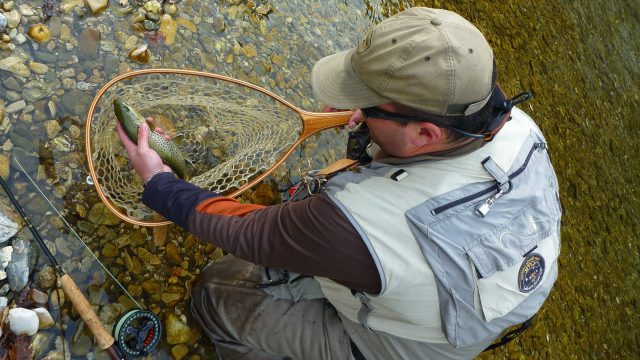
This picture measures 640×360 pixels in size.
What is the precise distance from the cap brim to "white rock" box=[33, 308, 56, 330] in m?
1.89

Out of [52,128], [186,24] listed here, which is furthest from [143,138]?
[186,24]

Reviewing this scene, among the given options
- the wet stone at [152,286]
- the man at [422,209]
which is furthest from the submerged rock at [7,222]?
the man at [422,209]

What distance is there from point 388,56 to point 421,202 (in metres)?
0.59

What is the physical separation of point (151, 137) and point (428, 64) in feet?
5.77

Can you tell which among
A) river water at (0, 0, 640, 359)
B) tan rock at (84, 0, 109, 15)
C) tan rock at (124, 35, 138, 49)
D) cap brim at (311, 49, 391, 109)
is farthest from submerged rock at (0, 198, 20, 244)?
cap brim at (311, 49, 391, 109)

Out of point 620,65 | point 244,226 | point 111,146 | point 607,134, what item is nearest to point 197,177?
point 111,146

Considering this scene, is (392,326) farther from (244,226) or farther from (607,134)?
(607,134)

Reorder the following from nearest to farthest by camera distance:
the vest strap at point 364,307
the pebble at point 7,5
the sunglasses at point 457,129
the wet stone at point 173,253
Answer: the sunglasses at point 457,129 < the vest strap at point 364,307 < the pebble at point 7,5 < the wet stone at point 173,253

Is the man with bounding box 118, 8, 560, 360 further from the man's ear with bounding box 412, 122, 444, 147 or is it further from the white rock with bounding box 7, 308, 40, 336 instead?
the white rock with bounding box 7, 308, 40, 336

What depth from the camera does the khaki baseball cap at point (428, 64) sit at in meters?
1.96

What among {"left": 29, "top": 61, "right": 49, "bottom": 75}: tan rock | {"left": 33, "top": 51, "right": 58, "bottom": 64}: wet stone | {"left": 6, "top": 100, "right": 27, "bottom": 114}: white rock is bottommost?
{"left": 6, "top": 100, "right": 27, "bottom": 114}: white rock

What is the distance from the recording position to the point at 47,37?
3.34 meters

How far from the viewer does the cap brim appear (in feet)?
7.07

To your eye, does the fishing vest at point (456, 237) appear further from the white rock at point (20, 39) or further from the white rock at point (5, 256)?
the white rock at point (20, 39)
